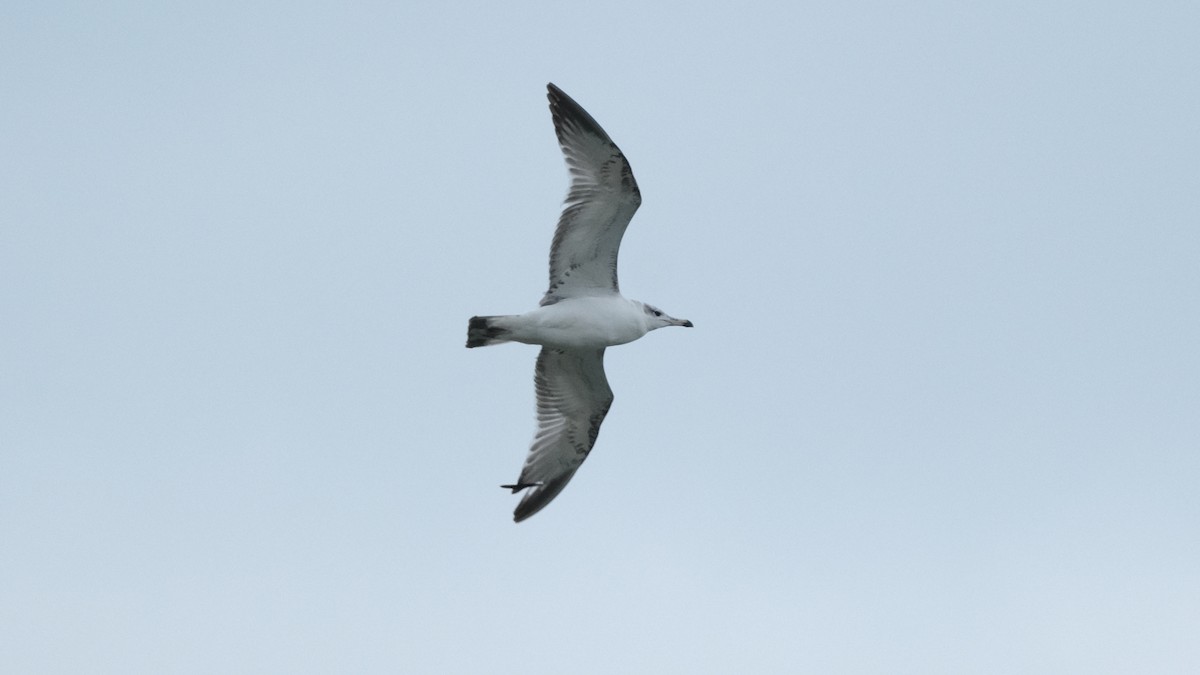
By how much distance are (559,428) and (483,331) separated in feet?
8.63

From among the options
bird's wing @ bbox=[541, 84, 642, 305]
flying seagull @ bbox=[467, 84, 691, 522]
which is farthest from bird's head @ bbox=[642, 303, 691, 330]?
bird's wing @ bbox=[541, 84, 642, 305]

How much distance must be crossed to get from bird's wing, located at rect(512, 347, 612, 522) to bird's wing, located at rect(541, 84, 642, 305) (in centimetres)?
170

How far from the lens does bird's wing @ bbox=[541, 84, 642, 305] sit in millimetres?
16938

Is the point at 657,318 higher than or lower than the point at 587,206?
lower

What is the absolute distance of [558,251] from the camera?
58.0 feet

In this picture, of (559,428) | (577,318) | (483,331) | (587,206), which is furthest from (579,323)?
(559,428)

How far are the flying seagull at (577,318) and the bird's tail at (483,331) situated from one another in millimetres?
11

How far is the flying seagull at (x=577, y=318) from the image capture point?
671 inches

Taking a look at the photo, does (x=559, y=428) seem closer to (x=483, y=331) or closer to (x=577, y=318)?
(x=577, y=318)

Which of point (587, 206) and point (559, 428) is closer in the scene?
point (587, 206)

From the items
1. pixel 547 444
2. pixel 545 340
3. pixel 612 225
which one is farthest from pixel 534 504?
pixel 612 225

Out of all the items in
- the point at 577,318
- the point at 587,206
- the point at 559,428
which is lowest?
the point at 559,428

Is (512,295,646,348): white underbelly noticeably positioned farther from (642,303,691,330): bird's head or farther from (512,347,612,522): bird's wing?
(512,347,612,522): bird's wing

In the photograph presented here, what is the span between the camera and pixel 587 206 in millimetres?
17219
